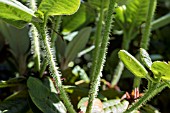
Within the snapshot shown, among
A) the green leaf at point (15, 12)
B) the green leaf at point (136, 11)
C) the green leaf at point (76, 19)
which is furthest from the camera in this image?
the green leaf at point (76, 19)

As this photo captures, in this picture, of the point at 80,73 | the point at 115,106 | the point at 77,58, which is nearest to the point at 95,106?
the point at 115,106

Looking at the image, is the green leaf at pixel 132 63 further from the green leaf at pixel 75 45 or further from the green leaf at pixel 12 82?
the green leaf at pixel 75 45

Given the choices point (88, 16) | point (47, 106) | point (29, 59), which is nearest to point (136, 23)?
point (88, 16)

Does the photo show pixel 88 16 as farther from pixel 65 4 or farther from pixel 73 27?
pixel 65 4

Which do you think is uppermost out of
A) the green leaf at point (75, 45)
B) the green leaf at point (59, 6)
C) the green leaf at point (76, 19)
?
the green leaf at point (59, 6)

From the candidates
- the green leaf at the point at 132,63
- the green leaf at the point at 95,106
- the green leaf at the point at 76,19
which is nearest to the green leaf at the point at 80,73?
the green leaf at the point at 76,19

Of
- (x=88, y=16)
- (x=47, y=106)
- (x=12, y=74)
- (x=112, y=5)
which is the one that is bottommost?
(x=12, y=74)

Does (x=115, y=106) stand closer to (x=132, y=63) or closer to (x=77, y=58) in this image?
(x=132, y=63)

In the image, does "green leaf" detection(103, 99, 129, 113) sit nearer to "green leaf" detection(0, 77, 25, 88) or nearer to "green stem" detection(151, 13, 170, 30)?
"green leaf" detection(0, 77, 25, 88)
